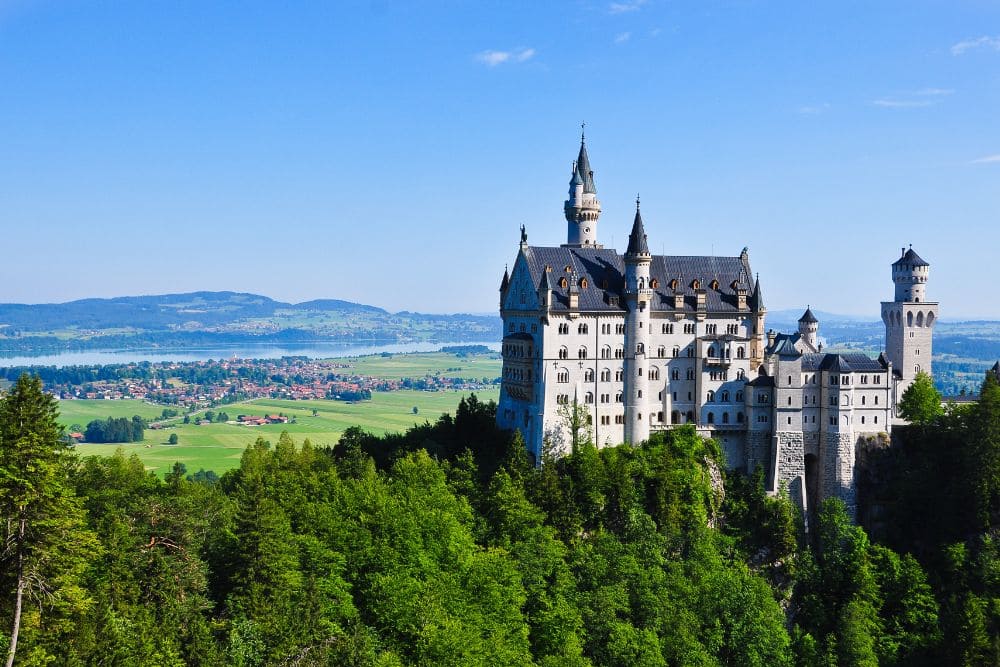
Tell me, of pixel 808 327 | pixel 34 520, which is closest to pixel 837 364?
pixel 808 327

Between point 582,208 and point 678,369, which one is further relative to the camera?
point 582,208

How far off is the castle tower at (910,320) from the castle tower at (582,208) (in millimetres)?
28879

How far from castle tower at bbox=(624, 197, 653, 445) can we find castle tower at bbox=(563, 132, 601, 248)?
A: 1238cm

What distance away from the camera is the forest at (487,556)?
1799 inches

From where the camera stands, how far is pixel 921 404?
88.8 m

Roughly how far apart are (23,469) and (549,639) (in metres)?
34.0

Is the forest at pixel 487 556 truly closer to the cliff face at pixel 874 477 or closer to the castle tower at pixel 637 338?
the cliff face at pixel 874 477

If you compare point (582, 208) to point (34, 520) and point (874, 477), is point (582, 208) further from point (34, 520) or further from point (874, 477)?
point (34, 520)

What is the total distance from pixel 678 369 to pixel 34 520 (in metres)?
56.1

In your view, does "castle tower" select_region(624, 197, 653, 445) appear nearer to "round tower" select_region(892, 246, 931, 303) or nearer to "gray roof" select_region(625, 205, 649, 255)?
"gray roof" select_region(625, 205, 649, 255)

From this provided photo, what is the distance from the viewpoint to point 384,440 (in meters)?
96.4

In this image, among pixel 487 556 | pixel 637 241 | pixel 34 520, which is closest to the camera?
pixel 34 520

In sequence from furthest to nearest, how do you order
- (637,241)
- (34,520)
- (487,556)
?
1. (637,241)
2. (487,556)
3. (34,520)

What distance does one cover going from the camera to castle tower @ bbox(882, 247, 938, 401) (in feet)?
309
